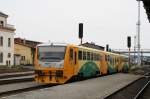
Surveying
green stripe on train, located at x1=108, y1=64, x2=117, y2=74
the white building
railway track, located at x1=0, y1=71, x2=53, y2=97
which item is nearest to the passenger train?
railway track, located at x1=0, y1=71, x2=53, y2=97

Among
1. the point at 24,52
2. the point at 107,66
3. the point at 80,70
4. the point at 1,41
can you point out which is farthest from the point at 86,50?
the point at 24,52

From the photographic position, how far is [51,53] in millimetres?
29422

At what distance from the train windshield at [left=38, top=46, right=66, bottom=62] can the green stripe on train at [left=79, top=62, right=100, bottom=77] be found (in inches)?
169

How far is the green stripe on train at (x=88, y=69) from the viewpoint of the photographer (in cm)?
3402

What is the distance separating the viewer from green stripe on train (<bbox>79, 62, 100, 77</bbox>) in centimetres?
3402

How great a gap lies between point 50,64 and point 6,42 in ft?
202

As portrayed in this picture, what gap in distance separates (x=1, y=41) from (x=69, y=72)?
59.1m

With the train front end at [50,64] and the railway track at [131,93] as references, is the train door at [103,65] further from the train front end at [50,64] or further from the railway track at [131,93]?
the train front end at [50,64]

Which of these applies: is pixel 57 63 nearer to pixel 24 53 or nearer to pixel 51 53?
pixel 51 53

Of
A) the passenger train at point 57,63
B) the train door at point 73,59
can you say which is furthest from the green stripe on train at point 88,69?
the train door at point 73,59

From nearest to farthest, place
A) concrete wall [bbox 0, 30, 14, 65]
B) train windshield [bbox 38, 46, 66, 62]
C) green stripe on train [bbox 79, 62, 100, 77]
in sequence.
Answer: train windshield [bbox 38, 46, 66, 62]
green stripe on train [bbox 79, 62, 100, 77]
concrete wall [bbox 0, 30, 14, 65]

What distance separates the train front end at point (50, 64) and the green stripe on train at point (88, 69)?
14.2ft

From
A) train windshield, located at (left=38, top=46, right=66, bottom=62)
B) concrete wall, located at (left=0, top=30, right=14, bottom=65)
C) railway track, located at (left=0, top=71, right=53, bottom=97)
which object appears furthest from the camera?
concrete wall, located at (left=0, top=30, right=14, bottom=65)

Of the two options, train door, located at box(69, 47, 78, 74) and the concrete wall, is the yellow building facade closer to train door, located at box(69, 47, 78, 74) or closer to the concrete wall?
the concrete wall
